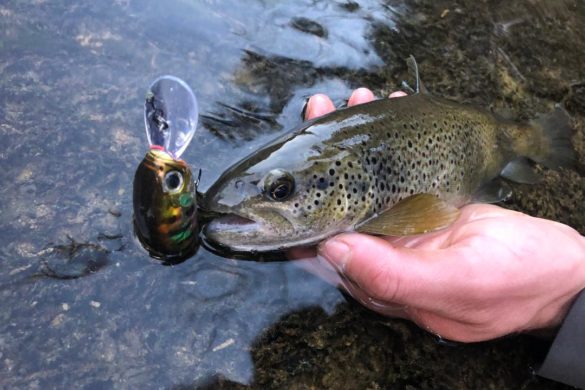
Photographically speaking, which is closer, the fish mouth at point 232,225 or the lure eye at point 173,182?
the lure eye at point 173,182

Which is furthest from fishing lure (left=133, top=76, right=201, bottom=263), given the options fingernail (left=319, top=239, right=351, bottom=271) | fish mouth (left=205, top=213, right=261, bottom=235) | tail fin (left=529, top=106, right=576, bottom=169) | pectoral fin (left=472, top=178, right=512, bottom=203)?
tail fin (left=529, top=106, right=576, bottom=169)

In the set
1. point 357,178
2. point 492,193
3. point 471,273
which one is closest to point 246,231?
point 357,178

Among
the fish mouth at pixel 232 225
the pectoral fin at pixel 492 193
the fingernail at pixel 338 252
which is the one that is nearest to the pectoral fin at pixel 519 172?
the pectoral fin at pixel 492 193

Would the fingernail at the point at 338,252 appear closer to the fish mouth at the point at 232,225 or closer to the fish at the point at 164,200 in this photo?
the fish mouth at the point at 232,225

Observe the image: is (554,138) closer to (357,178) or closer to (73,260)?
(357,178)

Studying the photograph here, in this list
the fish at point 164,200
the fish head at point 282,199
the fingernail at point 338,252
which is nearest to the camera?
the fish at point 164,200

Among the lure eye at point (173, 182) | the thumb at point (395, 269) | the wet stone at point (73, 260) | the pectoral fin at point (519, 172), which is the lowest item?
the wet stone at point (73, 260)

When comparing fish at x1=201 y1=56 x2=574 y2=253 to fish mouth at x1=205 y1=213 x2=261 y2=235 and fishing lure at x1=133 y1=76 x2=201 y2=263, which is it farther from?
fishing lure at x1=133 y1=76 x2=201 y2=263

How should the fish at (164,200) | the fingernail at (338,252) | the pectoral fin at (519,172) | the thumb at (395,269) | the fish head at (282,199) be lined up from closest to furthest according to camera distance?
the fish at (164,200)
the thumb at (395,269)
the fingernail at (338,252)
the fish head at (282,199)
the pectoral fin at (519,172)
